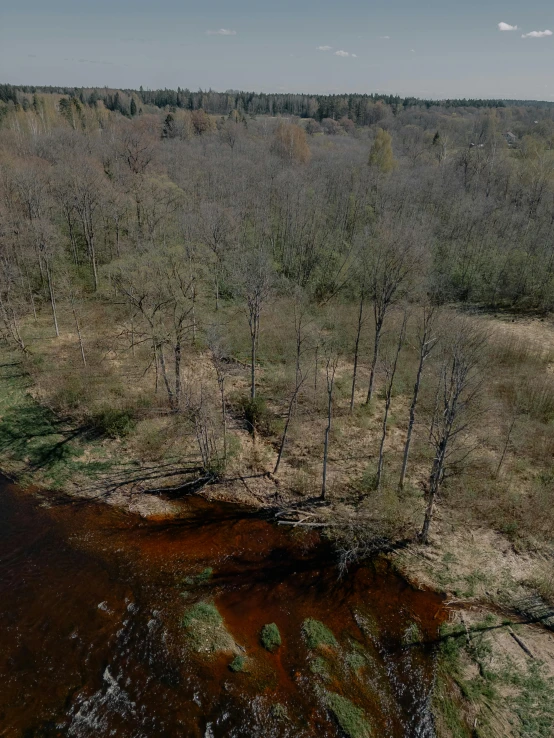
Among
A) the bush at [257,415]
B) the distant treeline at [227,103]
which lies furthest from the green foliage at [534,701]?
the distant treeline at [227,103]

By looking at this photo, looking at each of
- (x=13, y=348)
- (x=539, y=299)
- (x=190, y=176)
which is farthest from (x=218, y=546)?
(x=190, y=176)

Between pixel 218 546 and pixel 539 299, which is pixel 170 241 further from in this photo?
Answer: pixel 539 299

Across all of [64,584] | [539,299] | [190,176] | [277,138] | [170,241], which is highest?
[277,138]

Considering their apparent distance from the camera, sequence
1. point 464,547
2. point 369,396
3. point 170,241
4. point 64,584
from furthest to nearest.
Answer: point 170,241
point 369,396
point 464,547
point 64,584

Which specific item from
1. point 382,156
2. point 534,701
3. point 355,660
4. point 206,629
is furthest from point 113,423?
point 382,156

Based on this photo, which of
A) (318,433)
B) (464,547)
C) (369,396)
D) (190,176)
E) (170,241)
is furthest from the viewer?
(190,176)

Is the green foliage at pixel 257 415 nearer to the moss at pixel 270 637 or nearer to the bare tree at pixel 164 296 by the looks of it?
the bare tree at pixel 164 296
